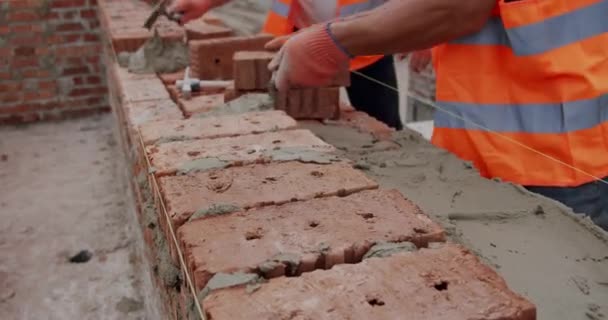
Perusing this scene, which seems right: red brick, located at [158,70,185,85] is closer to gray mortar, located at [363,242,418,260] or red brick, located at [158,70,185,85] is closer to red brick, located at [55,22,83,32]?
gray mortar, located at [363,242,418,260]

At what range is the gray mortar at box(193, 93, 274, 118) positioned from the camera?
7.83ft


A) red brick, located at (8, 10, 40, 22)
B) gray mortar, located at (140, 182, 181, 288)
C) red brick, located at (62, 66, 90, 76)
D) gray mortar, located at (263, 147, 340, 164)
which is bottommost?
red brick, located at (62, 66, 90, 76)

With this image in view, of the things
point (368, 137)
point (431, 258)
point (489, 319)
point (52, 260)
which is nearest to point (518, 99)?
point (368, 137)

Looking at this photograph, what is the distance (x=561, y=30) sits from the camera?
1.77 m

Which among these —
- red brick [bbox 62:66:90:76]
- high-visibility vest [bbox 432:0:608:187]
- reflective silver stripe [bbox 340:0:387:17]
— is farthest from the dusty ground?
high-visibility vest [bbox 432:0:608:187]

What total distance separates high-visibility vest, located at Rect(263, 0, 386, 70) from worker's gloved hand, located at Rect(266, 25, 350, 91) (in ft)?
1.56

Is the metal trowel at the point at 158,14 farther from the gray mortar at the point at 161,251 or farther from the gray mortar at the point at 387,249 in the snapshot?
the gray mortar at the point at 387,249

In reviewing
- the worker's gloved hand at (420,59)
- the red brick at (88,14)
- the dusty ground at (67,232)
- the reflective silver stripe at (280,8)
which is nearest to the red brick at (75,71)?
the red brick at (88,14)

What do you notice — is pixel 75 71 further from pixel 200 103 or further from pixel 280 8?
pixel 200 103

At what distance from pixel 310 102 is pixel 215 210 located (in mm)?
1155

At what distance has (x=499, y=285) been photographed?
3.55 ft

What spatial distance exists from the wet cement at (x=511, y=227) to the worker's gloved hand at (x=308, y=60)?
28cm

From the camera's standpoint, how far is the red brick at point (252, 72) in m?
2.47

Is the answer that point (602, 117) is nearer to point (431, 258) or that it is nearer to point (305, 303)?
point (431, 258)
